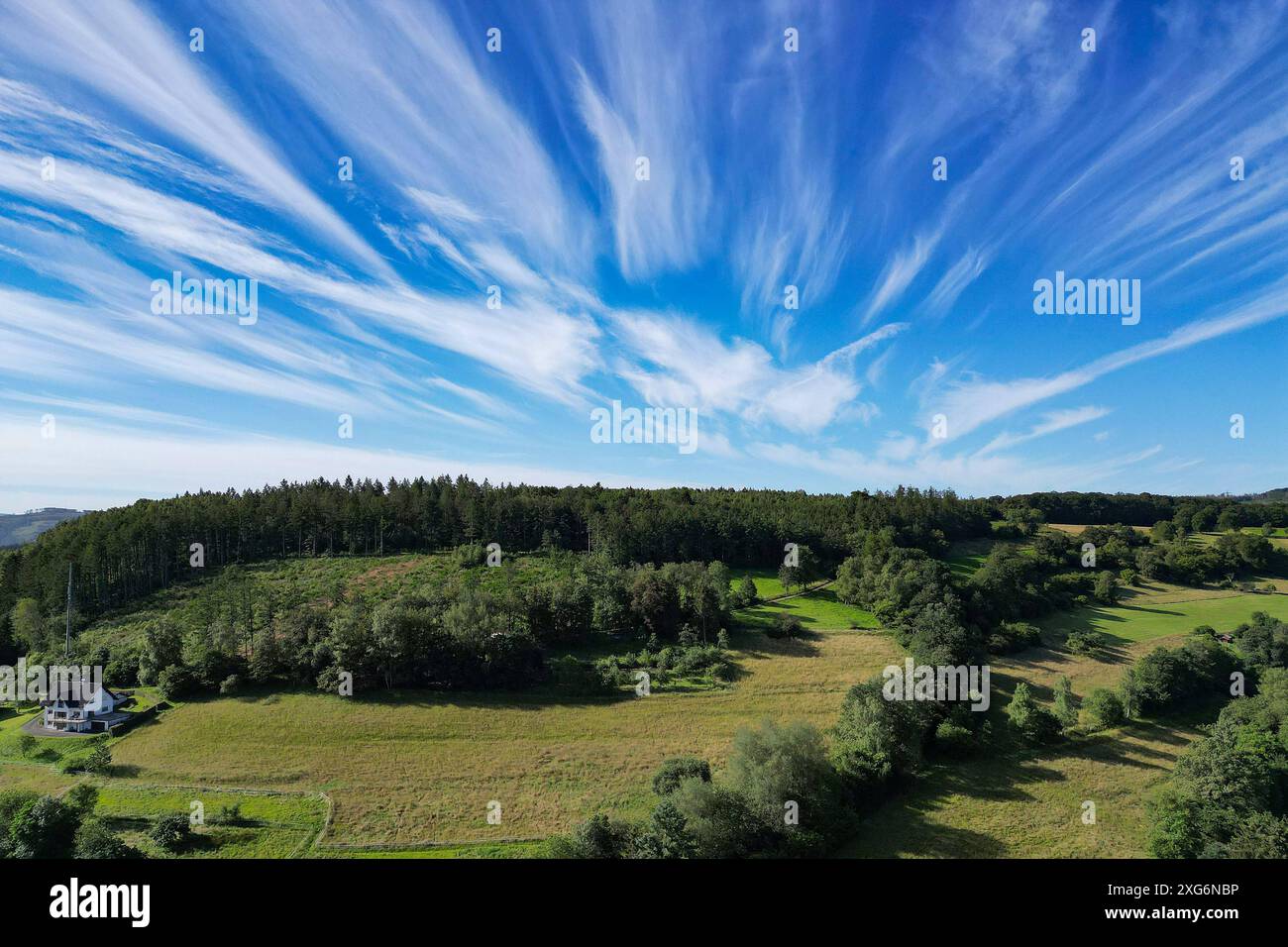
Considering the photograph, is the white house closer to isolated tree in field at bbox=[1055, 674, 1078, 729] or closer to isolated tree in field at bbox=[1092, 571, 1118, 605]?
isolated tree in field at bbox=[1055, 674, 1078, 729]

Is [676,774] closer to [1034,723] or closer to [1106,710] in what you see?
[1034,723]

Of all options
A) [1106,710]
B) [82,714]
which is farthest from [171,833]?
[1106,710]

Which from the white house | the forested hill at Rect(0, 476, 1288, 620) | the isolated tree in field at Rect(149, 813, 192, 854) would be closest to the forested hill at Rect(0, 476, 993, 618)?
the forested hill at Rect(0, 476, 1288, 620)

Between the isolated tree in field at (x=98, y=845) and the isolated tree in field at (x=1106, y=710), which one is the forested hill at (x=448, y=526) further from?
the isolated tree in field at (x=98, y=845)

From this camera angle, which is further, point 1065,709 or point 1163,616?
point 1163,616

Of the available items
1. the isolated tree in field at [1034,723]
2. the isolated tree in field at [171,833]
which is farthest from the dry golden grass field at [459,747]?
the isolated tree in field at [1034,723]

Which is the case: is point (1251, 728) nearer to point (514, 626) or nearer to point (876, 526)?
point (514, 626)

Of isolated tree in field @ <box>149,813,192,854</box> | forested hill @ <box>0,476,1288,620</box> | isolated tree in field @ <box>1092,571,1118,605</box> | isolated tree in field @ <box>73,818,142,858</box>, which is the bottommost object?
isolated tree in field @ <box>149,813,192,854</box>
